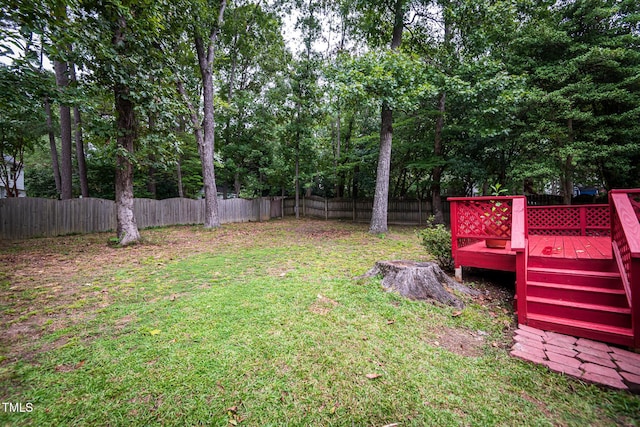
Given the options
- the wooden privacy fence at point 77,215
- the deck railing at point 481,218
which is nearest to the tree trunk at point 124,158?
the wooden privacy fence at point 77,215

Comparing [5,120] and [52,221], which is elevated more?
[5,120]

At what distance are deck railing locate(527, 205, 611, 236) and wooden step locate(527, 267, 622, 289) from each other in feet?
11.5

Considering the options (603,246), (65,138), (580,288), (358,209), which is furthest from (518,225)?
(65,138)

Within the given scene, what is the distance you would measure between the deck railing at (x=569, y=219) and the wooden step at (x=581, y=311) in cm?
397

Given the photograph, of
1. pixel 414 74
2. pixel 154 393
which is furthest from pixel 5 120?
pixel 414 74

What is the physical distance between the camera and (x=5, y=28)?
3.99 m

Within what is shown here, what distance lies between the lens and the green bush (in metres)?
4.51

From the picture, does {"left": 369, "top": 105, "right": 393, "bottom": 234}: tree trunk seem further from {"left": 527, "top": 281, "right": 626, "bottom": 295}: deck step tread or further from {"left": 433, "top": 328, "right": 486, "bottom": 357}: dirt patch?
{"left": 433, "top": 328, "right": 486, "bottom": 357}: dirt patch

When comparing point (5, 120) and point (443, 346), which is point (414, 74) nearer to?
point (443, 346)

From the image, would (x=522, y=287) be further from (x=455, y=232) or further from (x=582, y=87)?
(x=582, y=87)

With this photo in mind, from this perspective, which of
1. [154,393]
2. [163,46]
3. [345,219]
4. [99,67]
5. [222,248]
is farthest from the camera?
[345,219]

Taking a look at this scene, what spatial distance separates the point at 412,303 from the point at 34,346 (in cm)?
387

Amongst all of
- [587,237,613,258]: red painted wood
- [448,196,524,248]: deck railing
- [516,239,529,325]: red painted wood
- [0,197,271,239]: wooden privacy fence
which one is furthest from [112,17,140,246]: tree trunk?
[587,237,613,258]: red painted wood

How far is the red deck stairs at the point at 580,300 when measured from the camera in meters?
2.54
